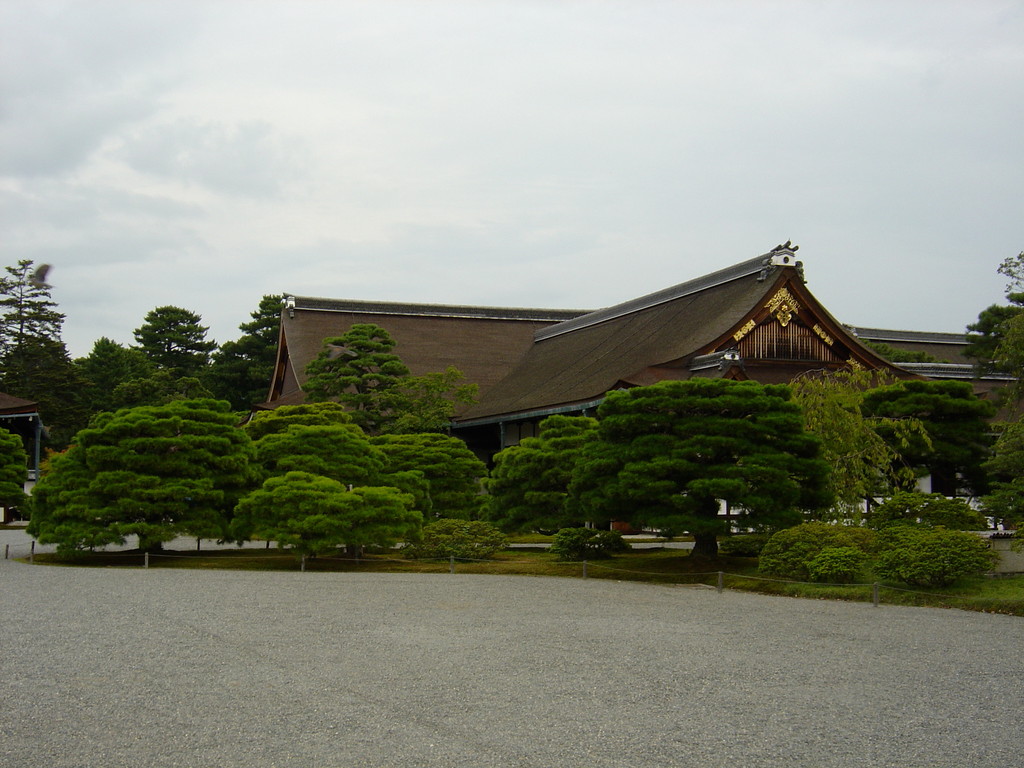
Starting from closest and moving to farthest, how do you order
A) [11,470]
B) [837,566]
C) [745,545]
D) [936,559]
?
[936,559]
[837,566]
[745,545]
[11,470]

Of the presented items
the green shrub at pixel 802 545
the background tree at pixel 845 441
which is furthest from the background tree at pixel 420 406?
the green shrub at pixel 802 545

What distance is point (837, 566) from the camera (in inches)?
491

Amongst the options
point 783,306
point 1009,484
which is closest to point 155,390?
point 783,306

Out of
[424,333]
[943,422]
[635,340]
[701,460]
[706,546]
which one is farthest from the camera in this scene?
[424,333]

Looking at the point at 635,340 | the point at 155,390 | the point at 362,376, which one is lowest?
the point at 362,376

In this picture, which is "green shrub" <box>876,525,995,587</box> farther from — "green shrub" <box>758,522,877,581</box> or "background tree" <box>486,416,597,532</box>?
"background tree" <box>486,416,597,532</box>

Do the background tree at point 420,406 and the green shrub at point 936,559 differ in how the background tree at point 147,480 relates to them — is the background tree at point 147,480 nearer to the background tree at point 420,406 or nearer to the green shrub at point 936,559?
the background tree at point 420,406

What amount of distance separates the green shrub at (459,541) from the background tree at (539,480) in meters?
0.77

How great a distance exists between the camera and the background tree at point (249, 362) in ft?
155

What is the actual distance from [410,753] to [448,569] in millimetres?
10676

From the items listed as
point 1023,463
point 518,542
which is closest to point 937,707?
point 1023,463

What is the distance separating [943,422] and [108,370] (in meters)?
38.6

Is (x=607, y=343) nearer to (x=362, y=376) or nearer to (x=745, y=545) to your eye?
(x=362, y=376)

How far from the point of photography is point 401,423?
25.3 m
